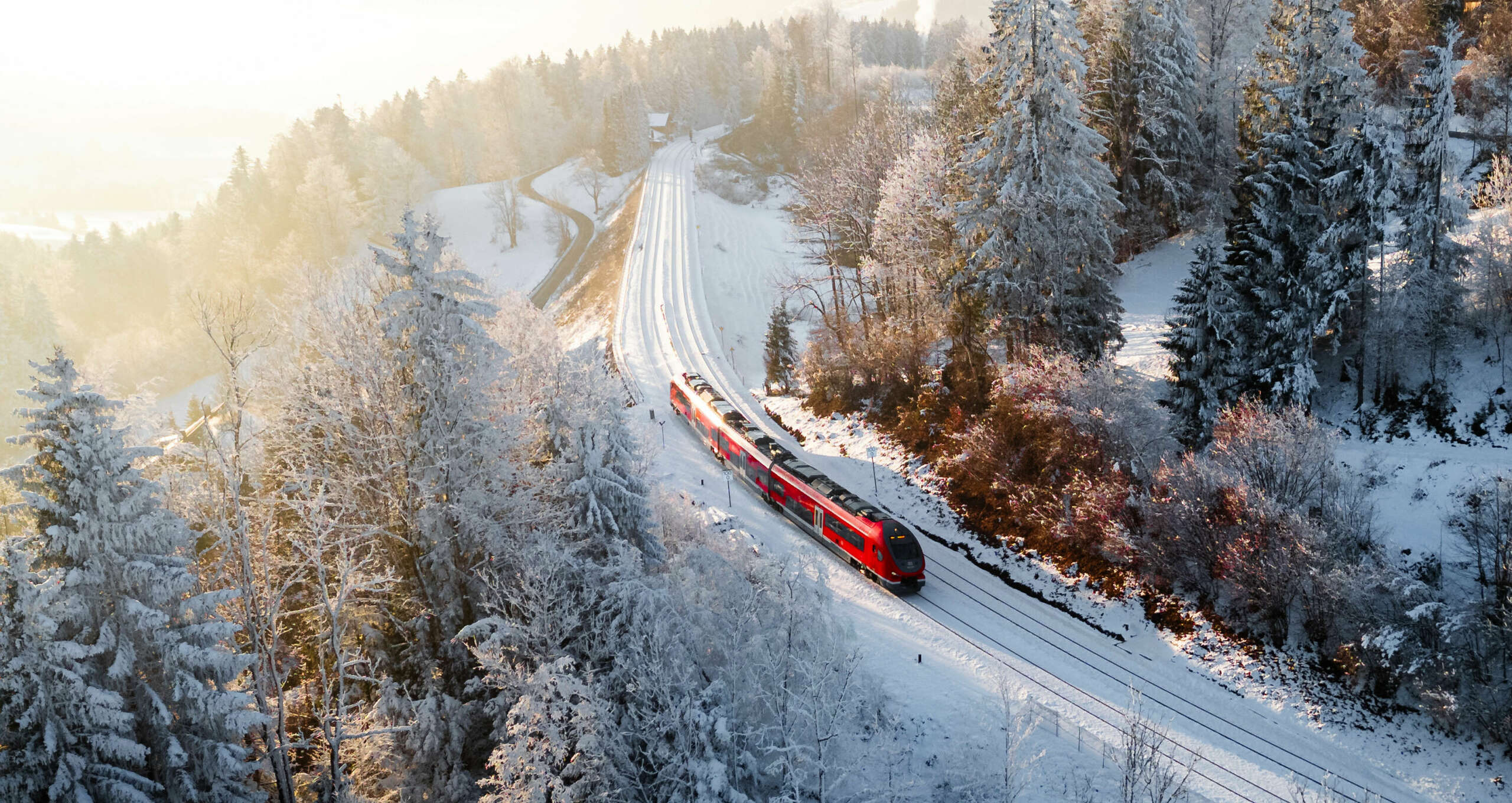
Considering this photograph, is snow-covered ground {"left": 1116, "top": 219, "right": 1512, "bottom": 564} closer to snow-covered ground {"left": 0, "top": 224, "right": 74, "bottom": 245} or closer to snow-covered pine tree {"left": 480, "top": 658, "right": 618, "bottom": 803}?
snow-covered pine tree {"left": 480, "top": 658, "right": 618, "bottom": 803}

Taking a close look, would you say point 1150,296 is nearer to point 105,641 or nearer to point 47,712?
point 105,641

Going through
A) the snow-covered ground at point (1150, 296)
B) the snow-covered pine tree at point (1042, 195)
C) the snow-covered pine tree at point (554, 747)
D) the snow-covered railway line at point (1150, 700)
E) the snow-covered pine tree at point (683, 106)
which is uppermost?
the snow-covered pine tree at point (683, 106)

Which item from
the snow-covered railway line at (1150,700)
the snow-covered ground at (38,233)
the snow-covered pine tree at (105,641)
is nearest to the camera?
the snow-covered pine tree at (105,641)

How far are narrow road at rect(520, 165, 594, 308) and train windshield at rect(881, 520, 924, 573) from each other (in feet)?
179

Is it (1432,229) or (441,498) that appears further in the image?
(1432,229)

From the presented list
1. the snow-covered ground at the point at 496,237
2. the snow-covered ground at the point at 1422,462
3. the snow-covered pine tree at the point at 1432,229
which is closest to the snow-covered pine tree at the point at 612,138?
the snow-covered ground at the point at 496,237

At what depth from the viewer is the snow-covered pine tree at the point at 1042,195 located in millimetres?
31641

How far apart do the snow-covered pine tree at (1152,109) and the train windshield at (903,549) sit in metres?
23.5

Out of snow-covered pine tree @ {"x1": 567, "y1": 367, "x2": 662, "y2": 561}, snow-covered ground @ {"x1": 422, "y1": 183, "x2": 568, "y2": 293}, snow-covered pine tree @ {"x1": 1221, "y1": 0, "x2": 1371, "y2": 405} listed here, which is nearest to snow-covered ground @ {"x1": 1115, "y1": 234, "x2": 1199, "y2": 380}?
snow-covered pine tree @ {"x1": 1221, "y1": 0, "x2": 1371, "y2": 405}

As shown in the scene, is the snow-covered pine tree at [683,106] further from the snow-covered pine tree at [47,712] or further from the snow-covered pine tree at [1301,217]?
the snow-covered pine tree at [47,712]

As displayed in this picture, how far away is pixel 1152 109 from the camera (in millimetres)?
42219

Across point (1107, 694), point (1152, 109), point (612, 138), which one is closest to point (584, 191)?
point (612, 138)

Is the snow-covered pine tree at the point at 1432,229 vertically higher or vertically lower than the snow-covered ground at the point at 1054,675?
higher

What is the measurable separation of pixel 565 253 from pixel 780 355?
51214 mm
